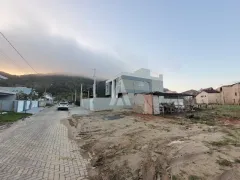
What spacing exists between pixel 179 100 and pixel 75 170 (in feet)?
92.8

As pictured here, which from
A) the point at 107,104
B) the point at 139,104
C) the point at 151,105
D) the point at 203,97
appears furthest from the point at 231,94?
the point at 151,105

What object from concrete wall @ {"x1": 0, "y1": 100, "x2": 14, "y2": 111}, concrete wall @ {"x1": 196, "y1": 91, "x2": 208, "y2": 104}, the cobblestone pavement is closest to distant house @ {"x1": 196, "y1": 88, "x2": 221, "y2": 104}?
concrete wall @ {"x1": 196, "y1": 91, "x2": 208, "y2": 104}

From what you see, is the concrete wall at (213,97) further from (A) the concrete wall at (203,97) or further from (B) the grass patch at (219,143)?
(B) the grass patch at (219,143)

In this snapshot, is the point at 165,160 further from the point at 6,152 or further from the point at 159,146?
the point at 6,152

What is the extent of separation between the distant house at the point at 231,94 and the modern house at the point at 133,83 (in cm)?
1778

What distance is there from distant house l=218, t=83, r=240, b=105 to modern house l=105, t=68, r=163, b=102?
17.8 metres

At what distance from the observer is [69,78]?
118 m

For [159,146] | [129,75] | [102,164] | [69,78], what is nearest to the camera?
[102,164]

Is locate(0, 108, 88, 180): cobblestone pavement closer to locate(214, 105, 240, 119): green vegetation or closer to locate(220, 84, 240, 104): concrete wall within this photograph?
locate(214, 105, 240, 119): green vegetation

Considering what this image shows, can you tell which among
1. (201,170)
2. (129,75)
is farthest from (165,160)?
(129,75)

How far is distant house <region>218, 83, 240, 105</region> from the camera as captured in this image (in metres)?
48.3

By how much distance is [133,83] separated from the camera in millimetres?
44438

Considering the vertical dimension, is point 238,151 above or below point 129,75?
below

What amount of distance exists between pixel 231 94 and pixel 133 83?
26.9m
